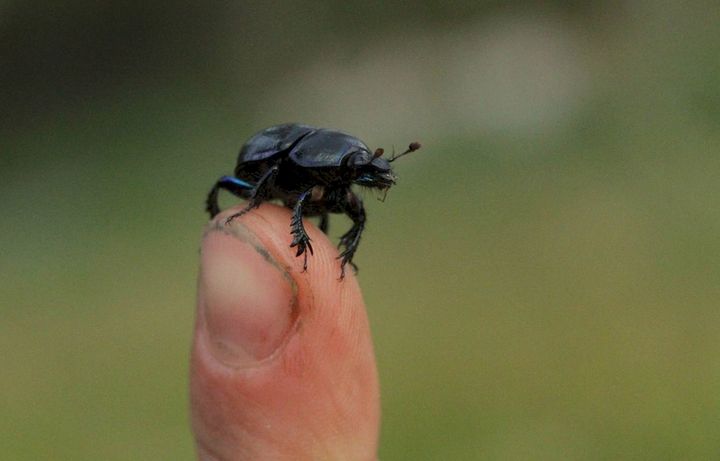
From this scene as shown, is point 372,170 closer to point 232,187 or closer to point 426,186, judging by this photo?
point 232,187

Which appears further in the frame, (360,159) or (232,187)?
→ (232,187)

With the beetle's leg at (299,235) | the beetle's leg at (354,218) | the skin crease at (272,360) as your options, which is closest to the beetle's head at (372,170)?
the beetle's leg at (354,218)

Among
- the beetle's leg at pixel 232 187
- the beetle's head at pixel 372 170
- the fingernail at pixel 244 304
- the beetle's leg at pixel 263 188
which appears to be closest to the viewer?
the fingernail at pixel 244 304

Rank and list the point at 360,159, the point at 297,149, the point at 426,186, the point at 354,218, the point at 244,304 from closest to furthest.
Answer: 1. the point at 244,304
2. the point at 360,159
3. the point at 297,149
4. the point at 354,218
5. the point at 426,186

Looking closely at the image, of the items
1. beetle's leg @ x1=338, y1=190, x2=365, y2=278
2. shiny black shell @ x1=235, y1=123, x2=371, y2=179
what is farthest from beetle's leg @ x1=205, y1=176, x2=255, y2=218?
beetle's leg @ x1=338, y1=190, x2=365, y2=278

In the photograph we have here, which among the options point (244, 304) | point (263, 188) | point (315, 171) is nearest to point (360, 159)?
point (315, 171)

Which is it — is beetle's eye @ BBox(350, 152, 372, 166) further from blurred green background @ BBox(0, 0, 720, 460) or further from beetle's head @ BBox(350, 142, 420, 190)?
blurred green background @ BBox(0, 0, 720, 460)

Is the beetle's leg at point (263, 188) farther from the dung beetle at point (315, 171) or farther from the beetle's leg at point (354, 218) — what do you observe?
the beetle's leg at point (354, 218)
